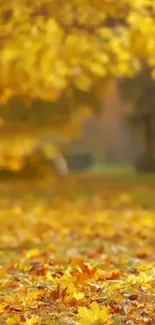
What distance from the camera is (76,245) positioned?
1066 centimetres

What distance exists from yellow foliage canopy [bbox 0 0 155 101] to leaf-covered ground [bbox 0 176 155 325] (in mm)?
2562

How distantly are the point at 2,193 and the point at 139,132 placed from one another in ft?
59.0

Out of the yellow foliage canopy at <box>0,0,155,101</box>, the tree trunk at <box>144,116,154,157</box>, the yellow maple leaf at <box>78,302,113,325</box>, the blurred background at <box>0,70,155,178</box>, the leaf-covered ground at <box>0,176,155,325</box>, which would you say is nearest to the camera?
the yellow maple leaf at <box>78,302,113,325</box>

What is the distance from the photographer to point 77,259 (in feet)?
27.3

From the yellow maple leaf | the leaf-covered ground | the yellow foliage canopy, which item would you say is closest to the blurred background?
the leaf-covered ground

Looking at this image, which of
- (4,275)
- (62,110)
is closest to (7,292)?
(4,275)

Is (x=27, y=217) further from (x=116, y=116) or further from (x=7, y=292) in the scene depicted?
(x=116, y=116)

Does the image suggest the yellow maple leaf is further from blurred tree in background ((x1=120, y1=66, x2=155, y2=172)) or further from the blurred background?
blurred tree in background ((x1=120, y1=66, x2=155, y2=172))

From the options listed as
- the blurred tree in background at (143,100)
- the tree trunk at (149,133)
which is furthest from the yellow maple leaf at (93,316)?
the tree trunk at (149,133)

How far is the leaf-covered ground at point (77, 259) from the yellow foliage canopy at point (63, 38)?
2562mm

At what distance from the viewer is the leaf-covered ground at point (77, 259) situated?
18.8 feet

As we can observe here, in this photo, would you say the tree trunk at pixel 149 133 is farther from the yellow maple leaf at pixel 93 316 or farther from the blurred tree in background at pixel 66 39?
the yellow maple leaf at pixel 93 316

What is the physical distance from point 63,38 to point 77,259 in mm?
6055

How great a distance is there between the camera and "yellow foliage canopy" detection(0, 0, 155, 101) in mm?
10641
